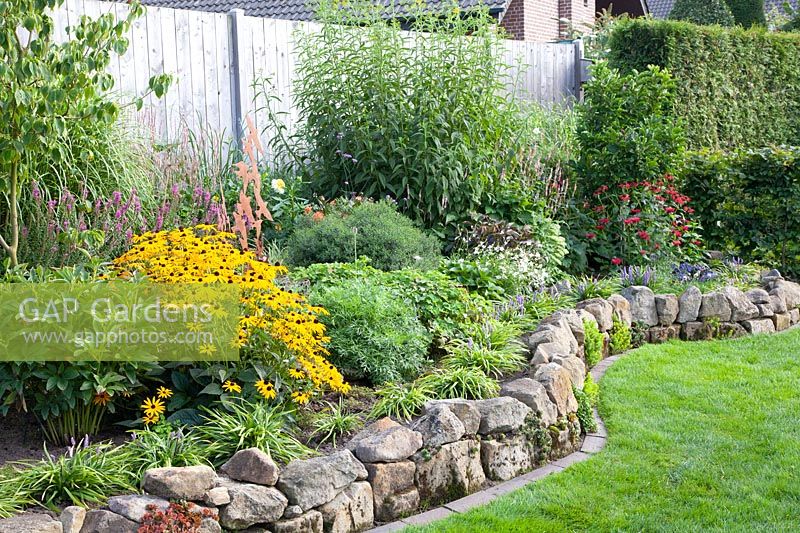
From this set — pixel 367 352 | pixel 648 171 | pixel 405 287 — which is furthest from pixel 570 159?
pixel 367 352

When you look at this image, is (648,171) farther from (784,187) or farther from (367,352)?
(367,352)

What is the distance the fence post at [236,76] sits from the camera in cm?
A: 765

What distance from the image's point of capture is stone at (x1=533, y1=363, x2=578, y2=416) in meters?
4.23

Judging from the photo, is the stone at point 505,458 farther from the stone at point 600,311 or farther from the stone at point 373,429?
the stone at point 600,311

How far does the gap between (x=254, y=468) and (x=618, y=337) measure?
3305 mm

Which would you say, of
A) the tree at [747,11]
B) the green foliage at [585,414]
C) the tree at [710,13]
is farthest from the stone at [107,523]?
the tree at [747,11]

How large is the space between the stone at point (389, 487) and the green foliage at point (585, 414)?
1229mm

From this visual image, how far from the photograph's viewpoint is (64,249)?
514cm

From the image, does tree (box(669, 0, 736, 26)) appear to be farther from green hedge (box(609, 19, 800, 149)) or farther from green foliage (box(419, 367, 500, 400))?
green foliage (box(419, 367, 500, 400))

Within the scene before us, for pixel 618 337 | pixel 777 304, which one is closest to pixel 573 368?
pixel 618 337

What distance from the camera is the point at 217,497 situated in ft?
10.0

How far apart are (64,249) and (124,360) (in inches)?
72.4

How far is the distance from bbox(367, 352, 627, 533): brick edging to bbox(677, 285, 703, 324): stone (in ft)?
6.13

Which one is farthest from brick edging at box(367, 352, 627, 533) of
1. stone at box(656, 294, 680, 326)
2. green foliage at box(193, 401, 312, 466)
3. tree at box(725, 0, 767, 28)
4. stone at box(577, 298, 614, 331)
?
tree at box(725, 0, 767, 28)
